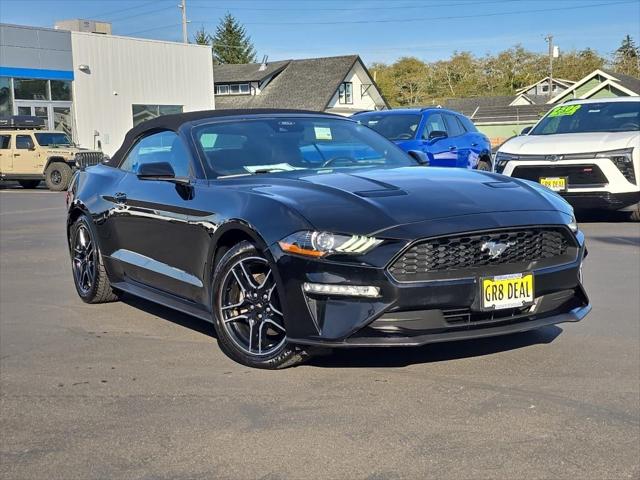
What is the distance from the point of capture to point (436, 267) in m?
4.17

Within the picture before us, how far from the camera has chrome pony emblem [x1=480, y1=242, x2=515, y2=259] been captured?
4.27 meters

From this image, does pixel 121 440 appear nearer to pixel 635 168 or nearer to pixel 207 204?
pixel 207 204

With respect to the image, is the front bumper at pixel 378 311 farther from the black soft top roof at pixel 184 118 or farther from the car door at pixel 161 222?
the black soft top roof at pixel 184 118

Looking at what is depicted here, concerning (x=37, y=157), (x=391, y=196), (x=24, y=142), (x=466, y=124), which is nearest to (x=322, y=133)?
(x=391, y=196)

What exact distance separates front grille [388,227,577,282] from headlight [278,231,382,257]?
0.18m

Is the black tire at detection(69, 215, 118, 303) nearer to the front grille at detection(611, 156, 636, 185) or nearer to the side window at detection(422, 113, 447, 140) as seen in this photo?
the front grille at detection(611, 156, 636, 185)

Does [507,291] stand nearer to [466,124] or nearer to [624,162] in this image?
[624,162]

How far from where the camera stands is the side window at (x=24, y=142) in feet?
79.4

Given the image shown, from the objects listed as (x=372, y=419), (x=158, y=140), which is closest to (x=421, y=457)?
(x=372, y=419)

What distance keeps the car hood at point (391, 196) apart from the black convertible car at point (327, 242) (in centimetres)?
1

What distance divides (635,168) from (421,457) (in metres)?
7.81

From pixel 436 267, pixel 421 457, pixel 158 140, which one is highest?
pixel 158 140

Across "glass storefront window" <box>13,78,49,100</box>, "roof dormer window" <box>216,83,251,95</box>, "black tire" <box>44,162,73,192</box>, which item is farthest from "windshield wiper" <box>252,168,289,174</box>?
"roof dormer window" <box>216,83,251,95</box>

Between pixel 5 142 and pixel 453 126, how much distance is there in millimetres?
15476
